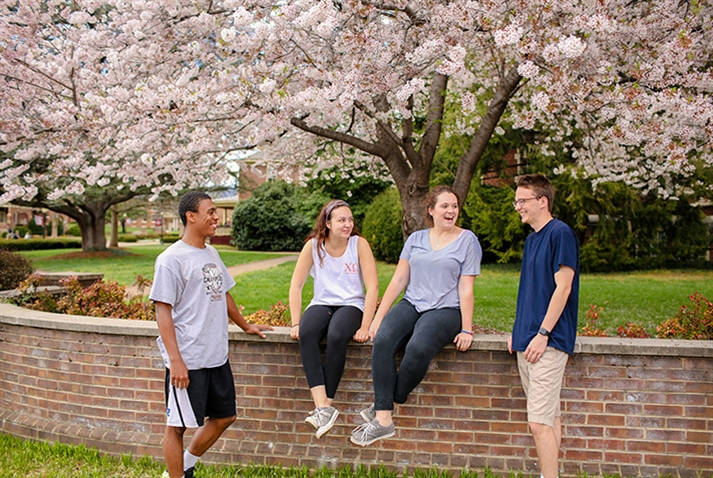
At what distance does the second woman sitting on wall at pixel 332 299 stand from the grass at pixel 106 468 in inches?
22.8

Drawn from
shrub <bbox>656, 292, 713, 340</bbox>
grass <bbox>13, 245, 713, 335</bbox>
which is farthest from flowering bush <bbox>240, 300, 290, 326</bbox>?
grass <bbox>13, 245, 713, 335</bbox>

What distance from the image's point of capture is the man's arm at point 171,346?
3.17 meters

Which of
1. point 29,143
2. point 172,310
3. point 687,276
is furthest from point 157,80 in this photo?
point 687,276

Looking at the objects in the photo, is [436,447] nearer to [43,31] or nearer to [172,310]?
[172,310]

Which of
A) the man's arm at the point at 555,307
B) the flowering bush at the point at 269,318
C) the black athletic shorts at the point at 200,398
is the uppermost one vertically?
the man's arm at the point at 555,307

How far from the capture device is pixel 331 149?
359 inches

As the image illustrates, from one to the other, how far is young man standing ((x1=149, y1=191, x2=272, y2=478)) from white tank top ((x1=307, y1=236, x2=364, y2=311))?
724mm

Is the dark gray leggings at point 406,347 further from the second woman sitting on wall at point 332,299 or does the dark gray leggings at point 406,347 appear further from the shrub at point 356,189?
the shrub at point 356,189

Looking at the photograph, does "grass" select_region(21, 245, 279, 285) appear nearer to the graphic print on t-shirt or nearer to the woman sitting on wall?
the graphic print on t-shirt

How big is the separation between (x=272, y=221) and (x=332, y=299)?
102 ft

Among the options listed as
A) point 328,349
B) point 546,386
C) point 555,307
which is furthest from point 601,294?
point 328,349

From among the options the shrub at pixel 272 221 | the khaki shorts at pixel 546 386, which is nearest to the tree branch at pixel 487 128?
the khaki shorts at pixel 546 386

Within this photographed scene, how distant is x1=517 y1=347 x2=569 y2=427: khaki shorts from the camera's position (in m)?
3.24

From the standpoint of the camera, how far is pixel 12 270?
9.52 meters
